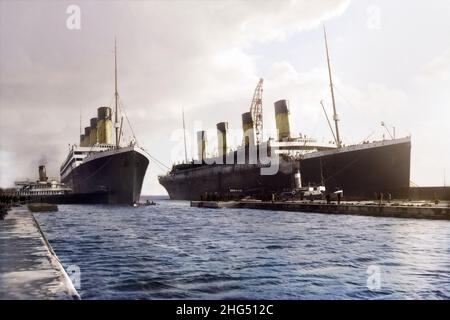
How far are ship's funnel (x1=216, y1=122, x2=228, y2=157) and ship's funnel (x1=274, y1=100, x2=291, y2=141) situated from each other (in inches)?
888

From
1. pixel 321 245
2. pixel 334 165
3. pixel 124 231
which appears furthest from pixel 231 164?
pixel 321 245

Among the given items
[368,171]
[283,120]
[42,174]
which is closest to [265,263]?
[368,171]

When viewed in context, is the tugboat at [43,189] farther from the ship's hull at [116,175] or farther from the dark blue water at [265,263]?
the dark blue water at [265,263]

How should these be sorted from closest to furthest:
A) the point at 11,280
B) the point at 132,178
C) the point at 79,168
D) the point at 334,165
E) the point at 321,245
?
the point at 11,280, the point at 321,245, the point at 334,165, the point at 132,178, the point at 79,168

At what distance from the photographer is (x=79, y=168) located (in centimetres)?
7231

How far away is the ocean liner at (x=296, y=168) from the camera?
146ft

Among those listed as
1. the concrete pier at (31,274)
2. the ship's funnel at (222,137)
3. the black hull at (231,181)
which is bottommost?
the concrete pier at (31,274)

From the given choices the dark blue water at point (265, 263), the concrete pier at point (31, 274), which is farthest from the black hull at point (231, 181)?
the concrete pier at point (31, 274)

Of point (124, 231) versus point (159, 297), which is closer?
point (159, 297)

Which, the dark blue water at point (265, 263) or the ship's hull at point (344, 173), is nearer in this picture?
the dark blue water at point (265, 263)

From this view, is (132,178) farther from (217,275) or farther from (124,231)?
(217,275)
